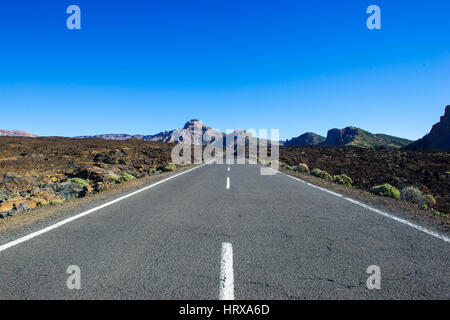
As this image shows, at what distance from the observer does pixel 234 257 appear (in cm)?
328

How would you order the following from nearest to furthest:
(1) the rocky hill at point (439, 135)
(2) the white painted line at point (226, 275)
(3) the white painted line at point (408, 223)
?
(2) the white painted line at point (226, 275), (3) the white painted line at point (408, 223), (1) the rocky hill at point (439, 135)

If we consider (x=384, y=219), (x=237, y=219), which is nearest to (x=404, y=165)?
(x=384, y=219)

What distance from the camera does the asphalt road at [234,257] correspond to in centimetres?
254

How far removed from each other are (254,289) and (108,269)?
1.80 metres

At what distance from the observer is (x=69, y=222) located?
5.01 meters

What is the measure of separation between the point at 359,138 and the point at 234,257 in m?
137

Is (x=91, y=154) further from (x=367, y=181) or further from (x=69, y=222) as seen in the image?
(x=367, y=181)

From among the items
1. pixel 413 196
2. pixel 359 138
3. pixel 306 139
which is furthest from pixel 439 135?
pixel 413 196

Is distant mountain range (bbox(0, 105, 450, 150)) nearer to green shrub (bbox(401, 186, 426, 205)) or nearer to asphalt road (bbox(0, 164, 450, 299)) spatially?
asphalt road (bbox(0, 164, 450, 299))

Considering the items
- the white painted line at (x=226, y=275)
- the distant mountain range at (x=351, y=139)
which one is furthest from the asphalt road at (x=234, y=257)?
the distant mountain range at (x=351, y=139)

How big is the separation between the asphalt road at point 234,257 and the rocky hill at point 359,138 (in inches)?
4474

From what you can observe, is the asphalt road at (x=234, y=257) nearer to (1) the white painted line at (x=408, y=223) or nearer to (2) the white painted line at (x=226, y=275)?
(2) the white painted line at (x=226, y=275)

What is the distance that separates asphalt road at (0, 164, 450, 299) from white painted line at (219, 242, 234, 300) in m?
0.05

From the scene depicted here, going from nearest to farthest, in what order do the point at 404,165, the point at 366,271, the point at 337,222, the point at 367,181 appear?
the point at 366,271, the point at 337,222, the point at 367,181, the point at 404,165
